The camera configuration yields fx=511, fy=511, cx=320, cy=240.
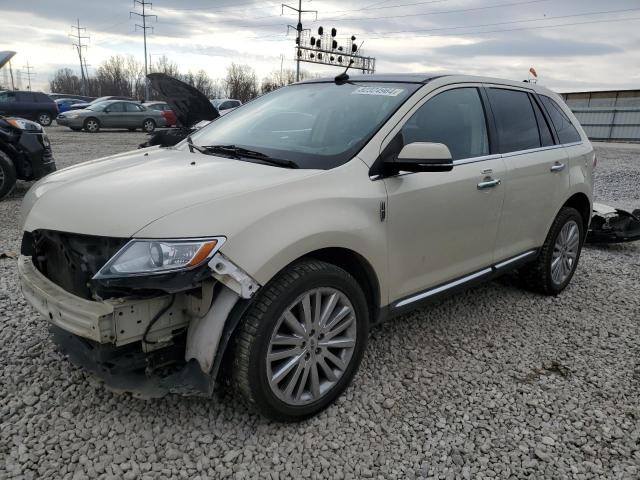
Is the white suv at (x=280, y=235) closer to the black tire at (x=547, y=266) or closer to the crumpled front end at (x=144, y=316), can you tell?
the crumpled front end at (x=144, y=316)

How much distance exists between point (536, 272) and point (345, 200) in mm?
2510

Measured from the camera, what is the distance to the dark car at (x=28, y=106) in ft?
73.4

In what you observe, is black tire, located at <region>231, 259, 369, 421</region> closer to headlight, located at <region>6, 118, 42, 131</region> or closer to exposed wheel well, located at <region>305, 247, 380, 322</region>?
exposed wheel well, located at <region>305, 247, 380, 322</region>

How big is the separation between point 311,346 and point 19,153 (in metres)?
6.81

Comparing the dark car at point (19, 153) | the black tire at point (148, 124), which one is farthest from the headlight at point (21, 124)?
the black tire at point (148, 124)

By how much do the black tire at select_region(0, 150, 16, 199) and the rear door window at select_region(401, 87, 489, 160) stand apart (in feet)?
21.7

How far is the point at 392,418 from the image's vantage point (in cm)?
270

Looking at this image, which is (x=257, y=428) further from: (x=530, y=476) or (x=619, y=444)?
(x=619, y=444)

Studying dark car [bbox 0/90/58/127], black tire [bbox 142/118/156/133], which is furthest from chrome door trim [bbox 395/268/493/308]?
dark car [bbox 0/90/58/127]

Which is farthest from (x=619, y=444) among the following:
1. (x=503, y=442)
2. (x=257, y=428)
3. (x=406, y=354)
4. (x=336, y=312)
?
(x=257, y=428)

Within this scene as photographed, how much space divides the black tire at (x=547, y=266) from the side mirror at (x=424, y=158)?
207 cm

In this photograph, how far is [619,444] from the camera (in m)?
2.57

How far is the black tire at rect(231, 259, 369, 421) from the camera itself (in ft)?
7.49

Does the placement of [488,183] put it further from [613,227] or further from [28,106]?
[28,106]
